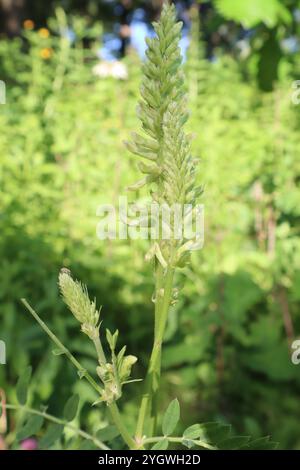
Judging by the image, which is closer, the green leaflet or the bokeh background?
the green leaflet

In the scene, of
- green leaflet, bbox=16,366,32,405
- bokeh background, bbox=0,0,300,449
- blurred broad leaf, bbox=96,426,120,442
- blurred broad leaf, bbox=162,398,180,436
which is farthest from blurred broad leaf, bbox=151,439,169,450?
bokeh background, bbox=0,0,300,449

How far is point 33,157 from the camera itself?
259 cm

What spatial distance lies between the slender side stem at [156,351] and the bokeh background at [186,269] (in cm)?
128

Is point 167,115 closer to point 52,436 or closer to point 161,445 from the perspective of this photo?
point 161,445

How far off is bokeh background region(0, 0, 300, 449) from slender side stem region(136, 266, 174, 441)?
128 centimetres

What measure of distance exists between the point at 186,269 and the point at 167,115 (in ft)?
7.00

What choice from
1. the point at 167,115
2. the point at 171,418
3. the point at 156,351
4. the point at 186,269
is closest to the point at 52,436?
the point at 171,418

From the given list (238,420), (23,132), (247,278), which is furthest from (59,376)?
(23,132)

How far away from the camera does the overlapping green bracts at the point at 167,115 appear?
1.39 feet

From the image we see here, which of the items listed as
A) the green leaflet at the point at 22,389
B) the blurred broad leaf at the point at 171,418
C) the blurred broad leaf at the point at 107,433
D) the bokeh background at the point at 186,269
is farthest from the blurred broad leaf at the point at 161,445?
the bokeh background at the point at 186,269

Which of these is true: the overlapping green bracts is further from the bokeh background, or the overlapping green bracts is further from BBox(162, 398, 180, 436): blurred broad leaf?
the bokeh background

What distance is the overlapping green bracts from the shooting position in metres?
0.42

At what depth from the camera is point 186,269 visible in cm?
255

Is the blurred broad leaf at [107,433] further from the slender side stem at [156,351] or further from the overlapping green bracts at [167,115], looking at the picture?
the overlapping green bracts at [167,115]
